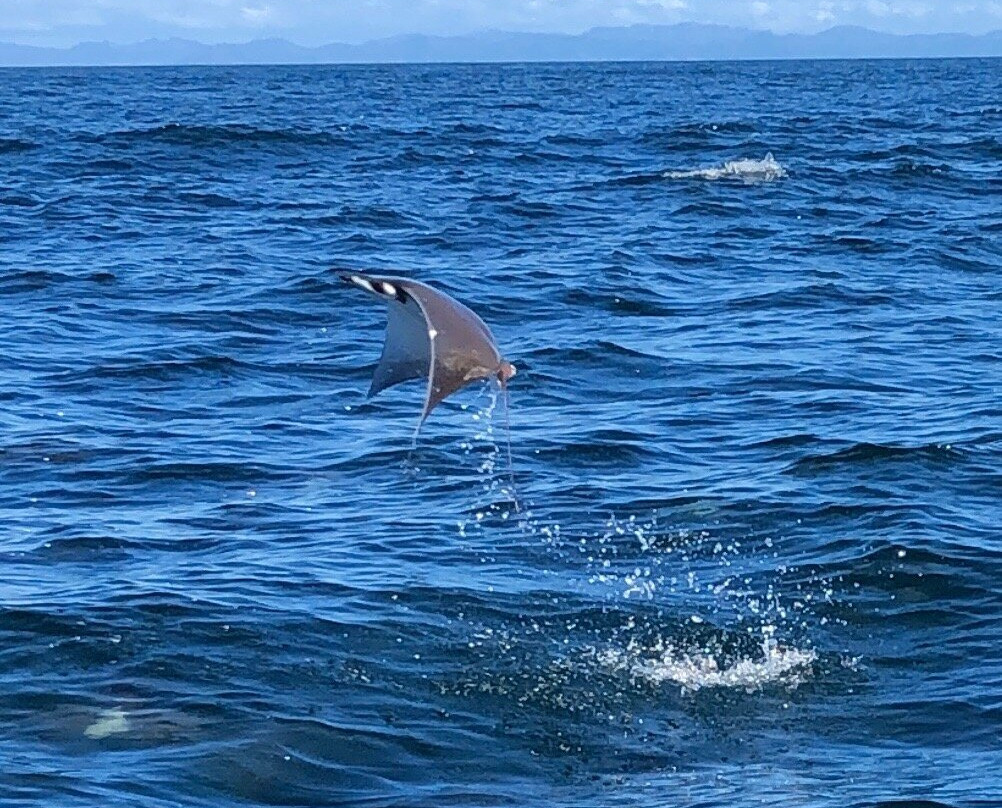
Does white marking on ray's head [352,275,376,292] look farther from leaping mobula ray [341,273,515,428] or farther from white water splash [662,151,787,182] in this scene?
white water splash [662,151,787,182]

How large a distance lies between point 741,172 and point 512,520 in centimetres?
2221

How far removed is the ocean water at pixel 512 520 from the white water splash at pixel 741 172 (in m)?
5.96

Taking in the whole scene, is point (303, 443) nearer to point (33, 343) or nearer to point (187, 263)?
point (33, 343)

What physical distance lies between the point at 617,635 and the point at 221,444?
183 inches

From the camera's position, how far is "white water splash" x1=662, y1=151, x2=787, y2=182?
3303 centimetres

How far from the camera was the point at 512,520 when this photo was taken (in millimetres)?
12445

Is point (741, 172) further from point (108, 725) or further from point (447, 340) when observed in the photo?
point (447, 340)

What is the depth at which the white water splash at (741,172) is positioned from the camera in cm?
3303

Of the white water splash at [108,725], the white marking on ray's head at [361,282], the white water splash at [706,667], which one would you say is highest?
the white marking on ray's head at [361,282]

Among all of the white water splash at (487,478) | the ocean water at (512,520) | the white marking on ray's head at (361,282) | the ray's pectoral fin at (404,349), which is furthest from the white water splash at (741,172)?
the white marking on ray's head at (361,282)

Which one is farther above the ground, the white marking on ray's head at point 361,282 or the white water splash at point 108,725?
the white marking on ray's head at point 361,282

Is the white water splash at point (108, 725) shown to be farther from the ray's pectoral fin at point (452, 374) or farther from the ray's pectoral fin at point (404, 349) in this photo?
the ray's pectoral fin at point (452, 374)

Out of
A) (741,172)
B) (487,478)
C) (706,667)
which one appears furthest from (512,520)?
(741,172)

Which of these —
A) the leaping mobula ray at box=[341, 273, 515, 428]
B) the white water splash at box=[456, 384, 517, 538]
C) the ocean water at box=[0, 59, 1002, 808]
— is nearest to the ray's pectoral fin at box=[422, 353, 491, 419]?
the leaping mobula ray at box=[341, 273, 515, 428]
